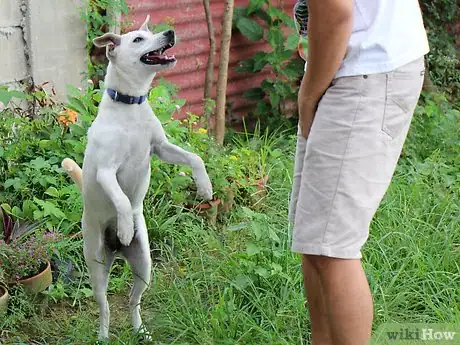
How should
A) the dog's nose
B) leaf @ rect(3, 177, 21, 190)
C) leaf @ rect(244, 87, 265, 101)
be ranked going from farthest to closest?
1. leaf @ rect(244, 87, 265, 101)
2. leaf @ rect(3, 177, 21, 190)
3. the dog's nose

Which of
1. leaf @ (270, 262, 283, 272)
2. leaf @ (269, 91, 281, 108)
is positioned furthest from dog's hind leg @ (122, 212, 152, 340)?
leaf @ (269, 91, 281, 108)

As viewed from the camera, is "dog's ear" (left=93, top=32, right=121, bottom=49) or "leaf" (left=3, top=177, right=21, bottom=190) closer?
"dog's ear" (left=93, top=32, right=121, bottom=49)

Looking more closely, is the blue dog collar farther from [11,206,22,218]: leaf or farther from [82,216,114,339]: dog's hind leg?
[11,206,22,218]: leaf

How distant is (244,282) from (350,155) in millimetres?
1519

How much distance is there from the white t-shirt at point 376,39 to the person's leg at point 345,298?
26.2 inches

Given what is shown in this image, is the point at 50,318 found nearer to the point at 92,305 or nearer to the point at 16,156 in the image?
the point at 92,305

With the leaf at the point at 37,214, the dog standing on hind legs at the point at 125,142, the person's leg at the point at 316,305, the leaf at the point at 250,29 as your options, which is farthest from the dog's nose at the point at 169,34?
the leaf at the point at 250,29

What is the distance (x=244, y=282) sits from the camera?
14.0 ft

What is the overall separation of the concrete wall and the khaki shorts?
313 centimetres

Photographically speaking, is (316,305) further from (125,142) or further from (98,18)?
(98,18)

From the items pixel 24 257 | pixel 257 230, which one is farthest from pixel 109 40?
pixel 24 257

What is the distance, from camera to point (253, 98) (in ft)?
23.2

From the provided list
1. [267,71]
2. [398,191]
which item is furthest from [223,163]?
[267,71]

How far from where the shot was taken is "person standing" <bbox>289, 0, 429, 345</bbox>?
287cm
